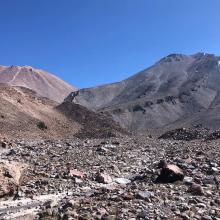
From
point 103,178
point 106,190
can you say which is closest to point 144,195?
point 106,190

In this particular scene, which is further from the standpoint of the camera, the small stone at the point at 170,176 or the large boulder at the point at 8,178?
the small stone at the point at 170,176

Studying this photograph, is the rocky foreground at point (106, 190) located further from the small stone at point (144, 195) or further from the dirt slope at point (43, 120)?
the dirt slope at point (43, 120)

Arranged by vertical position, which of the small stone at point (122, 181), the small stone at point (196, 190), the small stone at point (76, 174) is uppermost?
the small stone at point (76, 174)

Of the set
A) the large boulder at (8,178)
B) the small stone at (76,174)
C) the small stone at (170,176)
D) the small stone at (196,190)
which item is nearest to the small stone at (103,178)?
the small stone at (76,174)

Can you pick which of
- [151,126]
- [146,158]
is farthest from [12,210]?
[151,126]

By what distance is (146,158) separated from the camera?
127 feet

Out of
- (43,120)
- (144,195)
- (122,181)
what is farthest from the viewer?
(43,120)

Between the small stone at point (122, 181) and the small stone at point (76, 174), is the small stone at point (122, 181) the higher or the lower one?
the lower one

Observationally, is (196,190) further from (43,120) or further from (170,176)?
A: (43,120)

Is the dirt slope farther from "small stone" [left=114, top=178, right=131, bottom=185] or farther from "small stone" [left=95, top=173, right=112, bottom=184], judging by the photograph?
"small stone" [left=114, top=178, right=131, bottom=185]

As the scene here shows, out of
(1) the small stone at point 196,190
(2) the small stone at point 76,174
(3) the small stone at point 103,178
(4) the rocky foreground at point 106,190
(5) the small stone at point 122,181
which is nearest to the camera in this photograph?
(4) the rocky foreground at point 106,190

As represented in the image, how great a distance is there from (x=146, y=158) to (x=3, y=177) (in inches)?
735

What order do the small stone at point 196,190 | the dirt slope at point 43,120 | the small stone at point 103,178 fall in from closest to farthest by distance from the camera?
the small stone at point 196,190 → the small stone at point 103,178 → the dirt slope at point 43,120

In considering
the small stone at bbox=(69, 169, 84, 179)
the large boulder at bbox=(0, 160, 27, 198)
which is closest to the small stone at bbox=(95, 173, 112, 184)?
the small stone at bbox=(69, 169, 84, 179)
